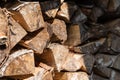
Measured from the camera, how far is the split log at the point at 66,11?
252 cm

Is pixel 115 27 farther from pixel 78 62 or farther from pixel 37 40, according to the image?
pixel 37 40

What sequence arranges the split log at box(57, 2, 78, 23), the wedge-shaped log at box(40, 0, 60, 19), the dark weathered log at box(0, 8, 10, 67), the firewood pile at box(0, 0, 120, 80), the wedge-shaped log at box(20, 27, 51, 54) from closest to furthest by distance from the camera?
1. the dark weathered log at box(0, 8, 10, 67)
2. the firewood pile at box(0, 0, 120, 80)
3. the wedge-shaped log at box(20, 27, 51, 54)
4. the wedge-shaped log at box(40, 0, 60, 19)
5. the split log at box(57, 2, 78, 23)

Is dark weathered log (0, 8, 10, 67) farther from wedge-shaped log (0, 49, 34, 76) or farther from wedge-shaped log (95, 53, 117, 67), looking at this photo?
wedge-shaped log (95, 53, 117, 67)

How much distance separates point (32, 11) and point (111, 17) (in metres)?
0.93

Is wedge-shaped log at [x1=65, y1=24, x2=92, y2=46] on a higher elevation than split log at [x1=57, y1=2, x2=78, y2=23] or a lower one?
lower

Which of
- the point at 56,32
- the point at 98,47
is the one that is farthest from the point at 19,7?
the point at 98,47

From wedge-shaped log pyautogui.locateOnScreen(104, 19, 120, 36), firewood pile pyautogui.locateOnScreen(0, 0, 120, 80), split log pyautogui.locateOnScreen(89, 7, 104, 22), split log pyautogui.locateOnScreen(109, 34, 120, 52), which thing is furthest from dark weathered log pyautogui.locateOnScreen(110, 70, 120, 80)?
split log pyautogui.locateOnScreen(89, 7, 104, 22)

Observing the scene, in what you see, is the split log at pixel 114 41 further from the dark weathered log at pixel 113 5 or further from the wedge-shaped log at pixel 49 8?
the wedge-shaped log at pixel 49 8

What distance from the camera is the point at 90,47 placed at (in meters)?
A: 2.71

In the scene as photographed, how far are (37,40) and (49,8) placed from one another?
280 millimetres

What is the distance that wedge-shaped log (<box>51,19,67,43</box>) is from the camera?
2.47 m

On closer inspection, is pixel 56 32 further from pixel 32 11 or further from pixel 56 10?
pixel 32 11

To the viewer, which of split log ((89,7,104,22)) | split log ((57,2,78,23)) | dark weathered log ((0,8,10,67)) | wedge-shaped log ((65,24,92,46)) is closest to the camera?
dark weathered log ((0,8,10,67))

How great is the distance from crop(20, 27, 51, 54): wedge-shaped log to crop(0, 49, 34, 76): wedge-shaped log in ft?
0.20
